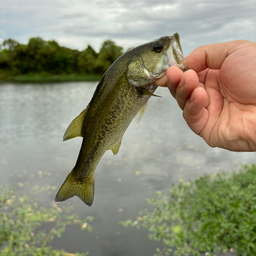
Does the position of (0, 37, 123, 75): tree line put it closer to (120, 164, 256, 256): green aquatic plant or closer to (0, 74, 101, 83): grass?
(0, 74, 101, 83): grass

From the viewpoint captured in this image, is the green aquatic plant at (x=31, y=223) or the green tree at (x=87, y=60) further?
the green tree at (x=87, y=60)

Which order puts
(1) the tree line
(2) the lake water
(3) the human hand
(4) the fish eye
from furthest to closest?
1. (1) the tree line
2. (2) the lake water
3. (3) the human hand
4. (4) the fish eye

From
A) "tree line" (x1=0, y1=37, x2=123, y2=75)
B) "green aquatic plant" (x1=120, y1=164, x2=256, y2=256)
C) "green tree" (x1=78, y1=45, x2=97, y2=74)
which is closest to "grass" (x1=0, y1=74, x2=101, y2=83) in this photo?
"tree line" (x1=0, y1=37, x2=123, y2=75)

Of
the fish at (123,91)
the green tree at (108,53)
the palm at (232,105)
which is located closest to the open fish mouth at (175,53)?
the fish at (123,91)

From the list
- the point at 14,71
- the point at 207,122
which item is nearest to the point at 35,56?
the point at 14,71

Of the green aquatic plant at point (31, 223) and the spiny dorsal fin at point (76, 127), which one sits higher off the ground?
the spiny dorsal fin at point (76, 127)

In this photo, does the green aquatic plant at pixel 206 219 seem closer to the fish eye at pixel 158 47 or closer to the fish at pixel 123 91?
the fish at pixel 123 91

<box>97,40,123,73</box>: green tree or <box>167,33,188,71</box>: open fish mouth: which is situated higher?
<box>97,40,123,73</box>: green tree
